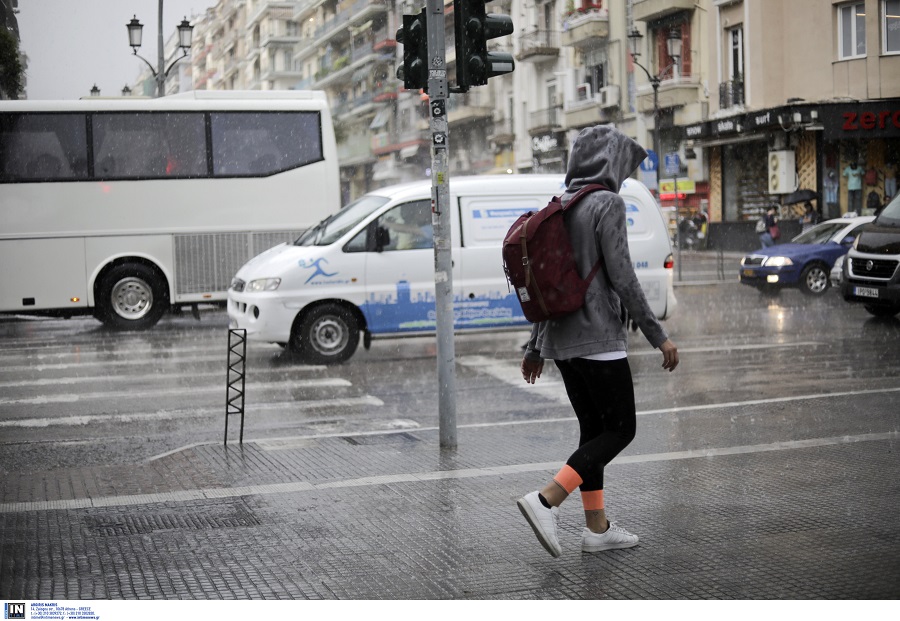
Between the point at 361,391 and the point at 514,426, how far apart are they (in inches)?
103

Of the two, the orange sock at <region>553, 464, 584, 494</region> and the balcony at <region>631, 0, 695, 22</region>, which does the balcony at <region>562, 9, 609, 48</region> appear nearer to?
the balcony at <region>631, 0, 695, 22</region>

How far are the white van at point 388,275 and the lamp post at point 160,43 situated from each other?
9.10ft

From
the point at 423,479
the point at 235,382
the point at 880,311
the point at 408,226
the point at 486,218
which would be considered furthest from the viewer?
the point at 880,311

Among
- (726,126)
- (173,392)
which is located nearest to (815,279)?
(726,126)

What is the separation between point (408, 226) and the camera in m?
13.1

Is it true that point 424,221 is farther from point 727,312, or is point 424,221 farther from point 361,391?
point 727,312

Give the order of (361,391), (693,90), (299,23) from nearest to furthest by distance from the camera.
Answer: (361,391) → (299,23) → (693,90)

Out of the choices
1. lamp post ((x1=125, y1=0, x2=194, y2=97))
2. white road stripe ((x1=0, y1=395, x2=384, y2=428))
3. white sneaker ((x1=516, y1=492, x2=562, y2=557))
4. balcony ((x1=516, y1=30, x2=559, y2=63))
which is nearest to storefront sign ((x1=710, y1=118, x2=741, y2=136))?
balcony ((x1=516, y1=30, x2=559, y2=63))

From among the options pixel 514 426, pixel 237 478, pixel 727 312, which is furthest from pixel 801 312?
pixel 237 478

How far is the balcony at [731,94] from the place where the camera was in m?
31.8

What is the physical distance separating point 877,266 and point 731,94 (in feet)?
58.7

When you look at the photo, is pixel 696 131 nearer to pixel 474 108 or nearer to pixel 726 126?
pixel 726 126

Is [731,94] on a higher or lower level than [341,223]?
higher

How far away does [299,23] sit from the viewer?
22.2 metres
